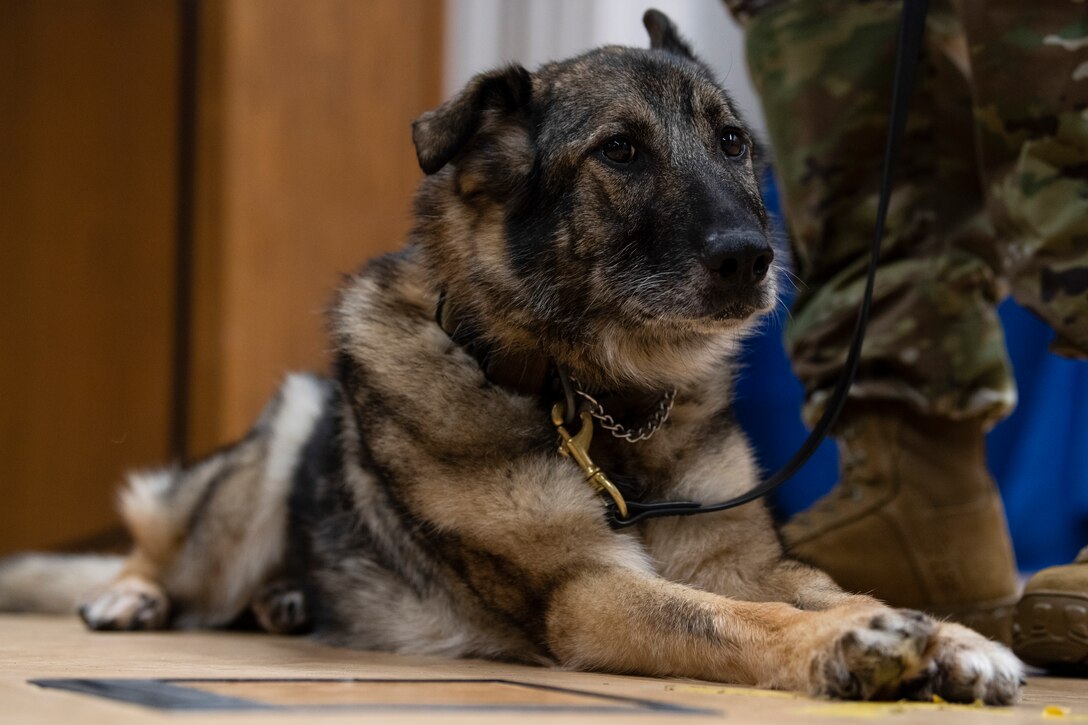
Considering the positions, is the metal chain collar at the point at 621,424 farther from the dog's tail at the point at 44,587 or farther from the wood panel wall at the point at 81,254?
the wood panel wall at the point at 81,254

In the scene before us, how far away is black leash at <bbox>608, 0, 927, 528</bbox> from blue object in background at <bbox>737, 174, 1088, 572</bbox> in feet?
5.63

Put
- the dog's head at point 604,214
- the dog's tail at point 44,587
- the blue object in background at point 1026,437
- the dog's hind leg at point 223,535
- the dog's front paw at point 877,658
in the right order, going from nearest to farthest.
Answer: the dog's front paw at point 877,658, the dog's head at point 604,214, the dog's hind leg at point 223,535, the dog's tail at point 44,587, the blue object in background at point 1026,437

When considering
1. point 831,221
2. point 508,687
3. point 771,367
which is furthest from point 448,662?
point 771,367

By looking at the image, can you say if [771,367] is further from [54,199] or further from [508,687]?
[54,199]

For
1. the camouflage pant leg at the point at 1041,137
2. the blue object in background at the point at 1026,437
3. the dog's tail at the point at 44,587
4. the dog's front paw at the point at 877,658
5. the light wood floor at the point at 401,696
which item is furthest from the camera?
the blue object in background at the point at 1026,437

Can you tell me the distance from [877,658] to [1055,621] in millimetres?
664

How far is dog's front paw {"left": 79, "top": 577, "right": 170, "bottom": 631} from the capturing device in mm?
2708

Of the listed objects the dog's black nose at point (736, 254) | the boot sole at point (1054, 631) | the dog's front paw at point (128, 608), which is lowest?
the dog's front paw at point (128, 608)

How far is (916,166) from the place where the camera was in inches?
100

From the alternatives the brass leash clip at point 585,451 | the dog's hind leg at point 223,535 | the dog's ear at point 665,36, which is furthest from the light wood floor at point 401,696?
the dog's ear at point 665,36

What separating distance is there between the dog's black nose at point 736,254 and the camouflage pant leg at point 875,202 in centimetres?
59

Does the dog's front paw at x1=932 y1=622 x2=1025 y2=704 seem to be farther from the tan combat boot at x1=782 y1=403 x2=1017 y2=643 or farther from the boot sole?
the tan combat boot at x1=782 y1=403 x2=1017 y2=643

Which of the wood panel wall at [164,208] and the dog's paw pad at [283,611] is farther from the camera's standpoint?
the wood panel wall at [164,208]

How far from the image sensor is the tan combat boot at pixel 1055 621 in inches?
75.4
